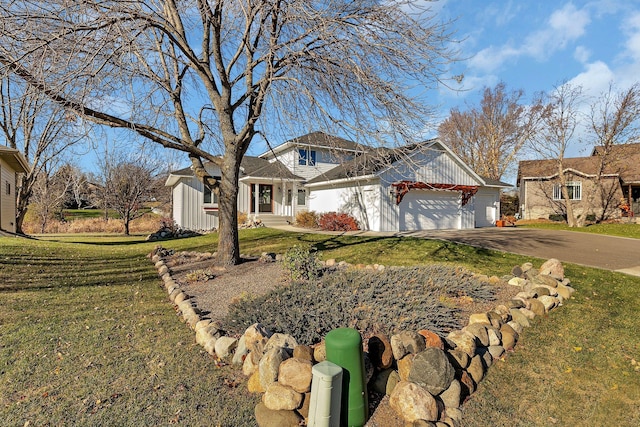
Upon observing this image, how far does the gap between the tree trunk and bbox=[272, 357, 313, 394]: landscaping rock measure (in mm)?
4969

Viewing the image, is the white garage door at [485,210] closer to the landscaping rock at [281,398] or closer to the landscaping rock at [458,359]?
the landscaping rock at [458,359]

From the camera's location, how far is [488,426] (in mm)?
2684

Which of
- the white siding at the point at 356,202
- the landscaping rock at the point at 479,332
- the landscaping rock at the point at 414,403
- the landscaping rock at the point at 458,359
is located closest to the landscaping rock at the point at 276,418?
the landscaping rock at the point at 414,403

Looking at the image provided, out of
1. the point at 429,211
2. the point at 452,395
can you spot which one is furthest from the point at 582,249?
the point at 452,395

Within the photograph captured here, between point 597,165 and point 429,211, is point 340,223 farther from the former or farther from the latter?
point 597,165

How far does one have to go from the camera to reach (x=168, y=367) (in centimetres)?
333

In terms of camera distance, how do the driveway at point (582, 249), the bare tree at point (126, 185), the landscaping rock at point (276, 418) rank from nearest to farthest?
the landscaping rock at point (276, 418)
the driveway at point (582, 249)
the bare tree at point (126, 185)

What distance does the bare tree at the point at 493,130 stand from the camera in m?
29.9

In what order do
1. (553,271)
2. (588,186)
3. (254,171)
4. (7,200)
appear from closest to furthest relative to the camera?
(553,271), (7,200), (254,171), (588,186)

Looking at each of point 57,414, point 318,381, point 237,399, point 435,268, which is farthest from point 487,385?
point 57,414

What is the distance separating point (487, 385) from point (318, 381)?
185cm

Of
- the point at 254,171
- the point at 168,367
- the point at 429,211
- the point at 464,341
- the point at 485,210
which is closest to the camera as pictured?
the point at 168,367

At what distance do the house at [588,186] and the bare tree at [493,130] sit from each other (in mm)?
3226

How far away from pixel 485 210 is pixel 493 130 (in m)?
13.6
